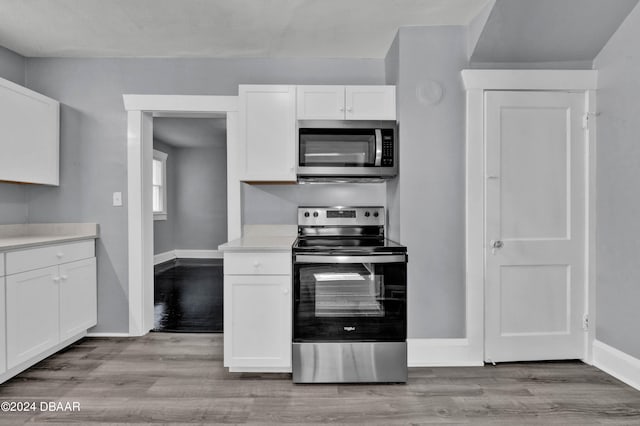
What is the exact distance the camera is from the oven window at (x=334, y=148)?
2.60 meters

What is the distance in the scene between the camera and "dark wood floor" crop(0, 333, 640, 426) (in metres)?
1.90

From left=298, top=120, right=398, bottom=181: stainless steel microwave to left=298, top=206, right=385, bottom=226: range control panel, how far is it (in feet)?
1.40

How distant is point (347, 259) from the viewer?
7.39 ft

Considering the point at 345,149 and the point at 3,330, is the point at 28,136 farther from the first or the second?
the point at 345,149

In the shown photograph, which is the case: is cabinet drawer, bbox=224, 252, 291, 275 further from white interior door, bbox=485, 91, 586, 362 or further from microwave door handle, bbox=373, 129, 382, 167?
white interior door, bbox=485, 91, 586, 362

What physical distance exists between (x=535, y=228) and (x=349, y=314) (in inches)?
57.4

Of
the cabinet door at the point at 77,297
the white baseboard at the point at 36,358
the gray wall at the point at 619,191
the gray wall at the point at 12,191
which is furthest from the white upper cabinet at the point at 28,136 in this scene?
the gray wall at the point at 619,191

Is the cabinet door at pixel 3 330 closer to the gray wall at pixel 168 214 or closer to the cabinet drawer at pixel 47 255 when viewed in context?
the cabinet drawer at pixel 47 255

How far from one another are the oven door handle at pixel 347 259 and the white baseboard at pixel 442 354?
715mm

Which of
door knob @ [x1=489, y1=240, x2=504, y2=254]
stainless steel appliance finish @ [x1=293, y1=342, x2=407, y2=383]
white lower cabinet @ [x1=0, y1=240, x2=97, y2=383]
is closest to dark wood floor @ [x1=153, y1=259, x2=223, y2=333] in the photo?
white lower cabinet @ [x1=0, y1=240, x2=97, y2=383]

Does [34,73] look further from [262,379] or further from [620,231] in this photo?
[620,231]

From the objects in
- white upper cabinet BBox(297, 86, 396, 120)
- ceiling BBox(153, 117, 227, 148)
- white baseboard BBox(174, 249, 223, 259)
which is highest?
ceiling BBox(153, 117, 227, 148)

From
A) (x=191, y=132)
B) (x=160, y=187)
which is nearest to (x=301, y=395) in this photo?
(x=191, y=132)

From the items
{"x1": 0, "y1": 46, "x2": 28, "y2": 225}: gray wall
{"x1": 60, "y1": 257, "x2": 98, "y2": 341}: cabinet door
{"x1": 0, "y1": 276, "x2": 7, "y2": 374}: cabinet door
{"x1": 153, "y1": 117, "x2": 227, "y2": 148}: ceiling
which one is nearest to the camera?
{"x1": 0, "y1": 276, "x2": 7, "y2": 374}: cabinet door
